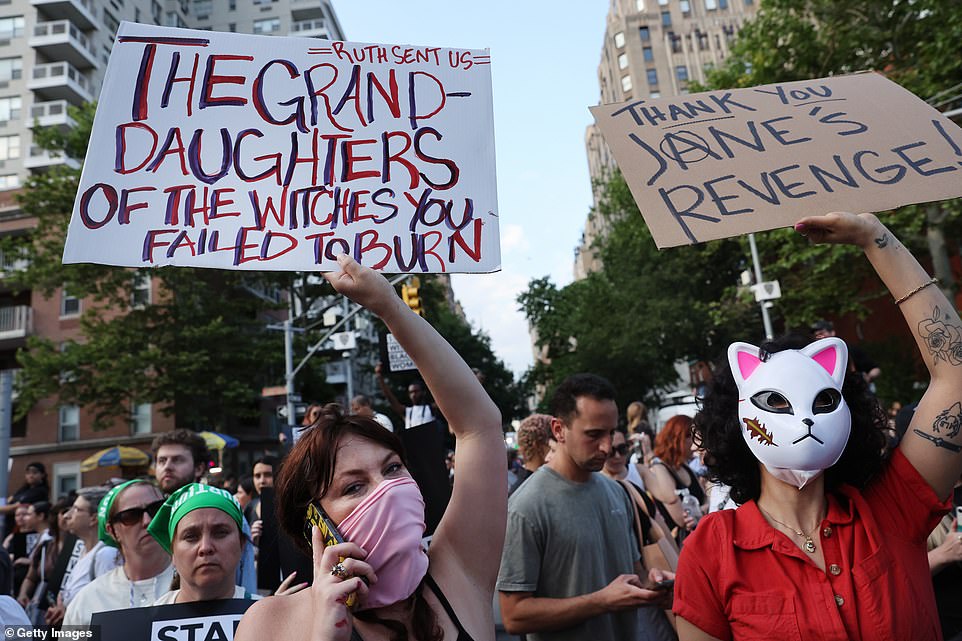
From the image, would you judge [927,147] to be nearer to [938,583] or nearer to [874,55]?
[938,583]

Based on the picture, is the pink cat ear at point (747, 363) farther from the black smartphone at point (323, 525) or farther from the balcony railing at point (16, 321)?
the balcony railing at point (16, 321)

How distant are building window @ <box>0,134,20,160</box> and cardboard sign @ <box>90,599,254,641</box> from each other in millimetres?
45278

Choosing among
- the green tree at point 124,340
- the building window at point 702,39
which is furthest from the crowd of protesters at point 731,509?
the building window at point 702,39

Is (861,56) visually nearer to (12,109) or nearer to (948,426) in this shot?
(948,426)

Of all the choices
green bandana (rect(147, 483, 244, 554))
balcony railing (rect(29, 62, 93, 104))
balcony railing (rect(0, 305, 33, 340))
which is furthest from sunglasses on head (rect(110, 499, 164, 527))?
balcony railing (rect(29, 62, 93, 104))

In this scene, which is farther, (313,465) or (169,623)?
(169,623)

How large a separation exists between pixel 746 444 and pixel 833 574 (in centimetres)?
45

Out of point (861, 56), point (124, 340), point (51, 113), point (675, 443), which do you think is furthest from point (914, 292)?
point (51, 113)

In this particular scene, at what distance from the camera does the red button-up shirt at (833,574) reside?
1935 millimetres

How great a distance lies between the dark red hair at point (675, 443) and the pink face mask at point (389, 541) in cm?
438

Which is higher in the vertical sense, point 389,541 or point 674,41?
point 674,41

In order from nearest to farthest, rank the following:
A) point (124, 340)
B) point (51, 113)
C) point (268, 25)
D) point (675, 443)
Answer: point (675, 443) → point (124, 340) → point (51, 113) → point (268, 25)

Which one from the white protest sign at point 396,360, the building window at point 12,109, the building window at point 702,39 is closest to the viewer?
the white protest sign at point 396,360

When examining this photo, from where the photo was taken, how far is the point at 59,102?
38.1 m
